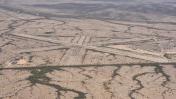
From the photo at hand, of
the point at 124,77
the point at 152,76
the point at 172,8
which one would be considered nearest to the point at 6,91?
the point at 124,77

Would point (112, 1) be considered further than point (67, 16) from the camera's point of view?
Yes

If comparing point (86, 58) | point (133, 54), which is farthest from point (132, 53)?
point (86, 58)

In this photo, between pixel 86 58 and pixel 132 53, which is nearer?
pixel 86 58

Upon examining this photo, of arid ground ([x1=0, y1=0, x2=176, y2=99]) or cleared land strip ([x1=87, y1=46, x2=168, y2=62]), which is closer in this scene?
arid ground ([x1=0, y1=0, x2=176, y2=99])

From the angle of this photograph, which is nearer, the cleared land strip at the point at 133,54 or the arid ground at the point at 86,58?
the arid ground at the point at 86,58

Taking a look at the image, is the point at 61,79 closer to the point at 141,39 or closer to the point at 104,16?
the point at 141,39

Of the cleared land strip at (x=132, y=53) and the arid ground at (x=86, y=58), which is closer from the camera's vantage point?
the arid ground at (x=86, y=58)

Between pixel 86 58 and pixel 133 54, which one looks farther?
pixel 133 54

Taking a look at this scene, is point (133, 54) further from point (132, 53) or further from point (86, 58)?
point (86, 58)
